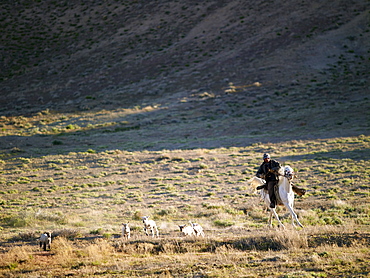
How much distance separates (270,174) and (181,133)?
94.5ft

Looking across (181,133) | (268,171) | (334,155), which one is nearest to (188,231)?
(268,171)

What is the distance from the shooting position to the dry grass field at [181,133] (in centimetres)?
1032

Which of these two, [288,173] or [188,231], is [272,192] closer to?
[288,173]

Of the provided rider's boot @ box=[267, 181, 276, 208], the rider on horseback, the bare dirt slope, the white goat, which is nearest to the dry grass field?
the bare dirt slope

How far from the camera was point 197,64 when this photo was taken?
6316 cm

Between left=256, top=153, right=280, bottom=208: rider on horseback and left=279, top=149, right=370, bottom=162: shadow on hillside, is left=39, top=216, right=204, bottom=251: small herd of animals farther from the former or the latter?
left=279, top=149, right=370, bottom=162: shadow on hillside

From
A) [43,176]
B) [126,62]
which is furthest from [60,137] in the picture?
[126,62]

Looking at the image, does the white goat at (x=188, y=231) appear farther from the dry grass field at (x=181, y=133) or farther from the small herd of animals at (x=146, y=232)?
the dry grass field at (x=181, y=133)

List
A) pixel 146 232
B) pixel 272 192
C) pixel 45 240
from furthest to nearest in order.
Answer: pixel 146 232
pixel 272 192
pixel 45 240

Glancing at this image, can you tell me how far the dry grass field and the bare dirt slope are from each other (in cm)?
34

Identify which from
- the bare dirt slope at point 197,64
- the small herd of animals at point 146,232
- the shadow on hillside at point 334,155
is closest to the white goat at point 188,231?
the small herd of animals at point 146,232

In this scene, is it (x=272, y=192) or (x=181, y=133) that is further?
(x=181, y=133)

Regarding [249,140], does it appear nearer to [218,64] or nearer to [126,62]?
[218,64]

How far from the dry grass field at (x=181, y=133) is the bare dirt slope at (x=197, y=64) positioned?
34 centimetres
